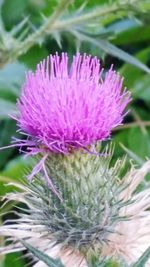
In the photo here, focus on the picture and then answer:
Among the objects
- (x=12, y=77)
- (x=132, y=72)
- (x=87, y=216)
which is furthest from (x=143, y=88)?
(x=87, y=216)

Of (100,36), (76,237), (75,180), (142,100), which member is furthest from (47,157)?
(142,100)

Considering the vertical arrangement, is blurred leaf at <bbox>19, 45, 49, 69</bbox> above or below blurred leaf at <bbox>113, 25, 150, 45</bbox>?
below

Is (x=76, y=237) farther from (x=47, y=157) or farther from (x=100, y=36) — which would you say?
(x=100, y=36)

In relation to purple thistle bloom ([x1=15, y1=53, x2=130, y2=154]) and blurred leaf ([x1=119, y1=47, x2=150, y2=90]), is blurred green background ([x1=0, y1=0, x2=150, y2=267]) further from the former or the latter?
purple thistle bloom ([x1=15, y1=53, x2=130, y2=154])

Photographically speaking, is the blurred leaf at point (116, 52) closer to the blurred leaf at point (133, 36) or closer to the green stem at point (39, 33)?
the green stem at point (39, 33)

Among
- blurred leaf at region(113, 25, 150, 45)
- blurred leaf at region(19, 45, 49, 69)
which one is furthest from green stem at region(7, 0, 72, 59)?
blurred leaf at region(113, 25, 150, 45)
